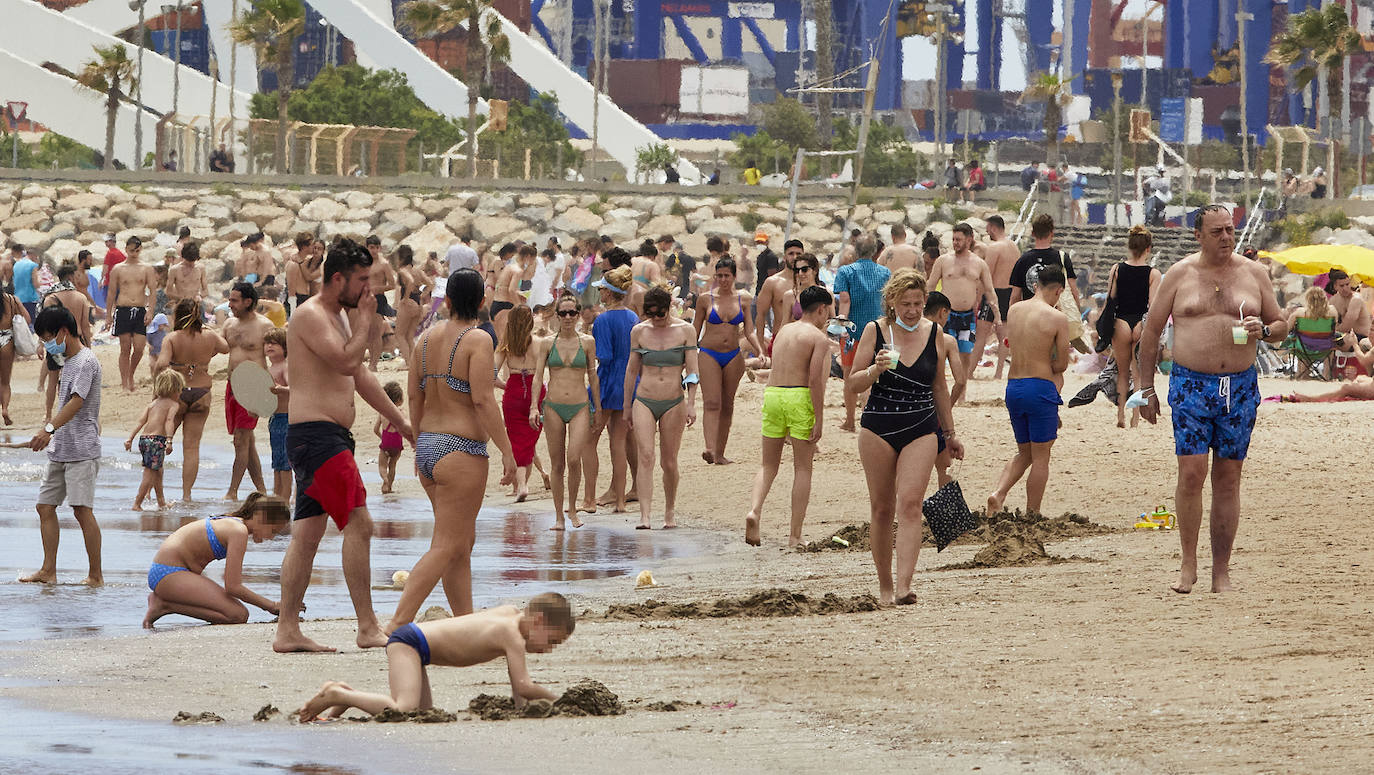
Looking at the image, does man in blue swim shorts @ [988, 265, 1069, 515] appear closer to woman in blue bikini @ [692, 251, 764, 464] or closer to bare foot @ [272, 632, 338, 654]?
woman in blue bikini @ [692, 251, 764, 464]

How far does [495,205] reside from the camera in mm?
41562

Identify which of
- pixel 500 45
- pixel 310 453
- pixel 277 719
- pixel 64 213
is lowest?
pixel 277 719

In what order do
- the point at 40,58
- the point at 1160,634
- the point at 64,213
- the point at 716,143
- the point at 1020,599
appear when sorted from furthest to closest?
the point at 716,143, the point at 40,58, the point at 64,213, the point at 1020,599, the point at 1160,634

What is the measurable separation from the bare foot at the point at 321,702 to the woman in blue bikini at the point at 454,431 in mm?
1372

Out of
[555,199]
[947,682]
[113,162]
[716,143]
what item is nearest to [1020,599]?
[947,682]

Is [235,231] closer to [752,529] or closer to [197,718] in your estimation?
[752,529]

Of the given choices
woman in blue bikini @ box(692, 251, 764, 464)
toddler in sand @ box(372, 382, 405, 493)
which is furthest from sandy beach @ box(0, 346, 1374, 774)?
toddler in sand @ box(372, 382, 405, 493)

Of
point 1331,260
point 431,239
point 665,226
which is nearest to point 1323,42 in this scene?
point 665,226

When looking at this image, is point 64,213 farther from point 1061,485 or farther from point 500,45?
point 1061,485

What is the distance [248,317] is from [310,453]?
559 centimetres

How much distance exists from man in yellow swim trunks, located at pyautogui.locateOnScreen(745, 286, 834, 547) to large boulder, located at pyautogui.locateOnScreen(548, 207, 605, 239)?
29.8 meters

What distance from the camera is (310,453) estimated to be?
23.2ft

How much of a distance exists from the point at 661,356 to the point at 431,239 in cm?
2876

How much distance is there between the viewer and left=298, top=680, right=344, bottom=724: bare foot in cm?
551
